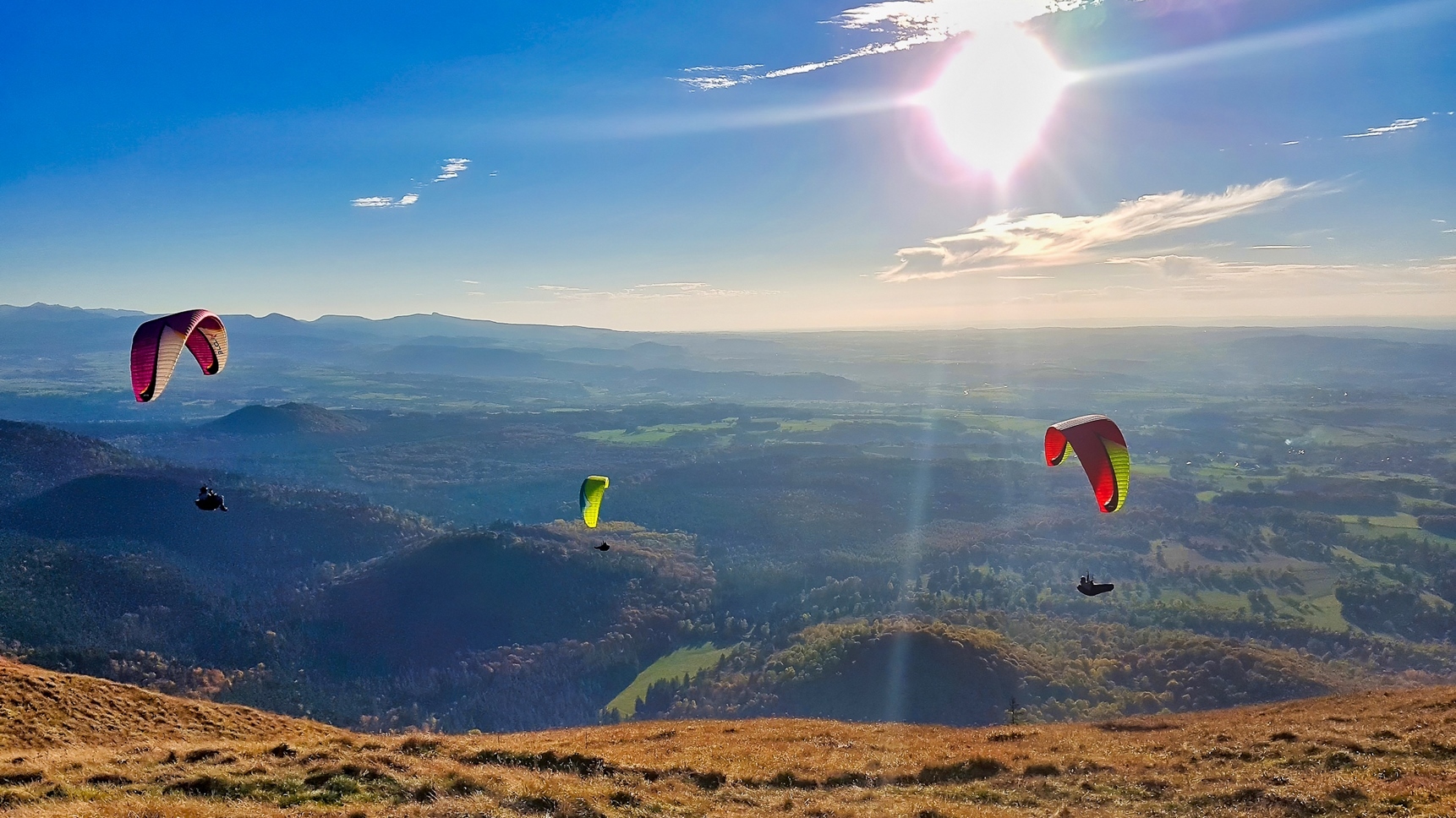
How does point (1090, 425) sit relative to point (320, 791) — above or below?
above

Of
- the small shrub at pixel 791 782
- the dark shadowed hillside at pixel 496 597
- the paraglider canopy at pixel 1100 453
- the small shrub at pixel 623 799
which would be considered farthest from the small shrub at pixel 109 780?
the dark shadowed hillside at pixel 496 597


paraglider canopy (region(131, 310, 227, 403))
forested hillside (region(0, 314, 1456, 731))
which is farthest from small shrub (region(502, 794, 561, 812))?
forested hillside (region(0, 314, 1456, 731))

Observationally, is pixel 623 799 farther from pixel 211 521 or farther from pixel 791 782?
pixel 211 521

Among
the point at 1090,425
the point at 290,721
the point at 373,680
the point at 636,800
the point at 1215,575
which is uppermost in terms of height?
the point at 1090,425

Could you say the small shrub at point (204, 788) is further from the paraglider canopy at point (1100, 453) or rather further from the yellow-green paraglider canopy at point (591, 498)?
the paraglider canopy at point (1100, 453)

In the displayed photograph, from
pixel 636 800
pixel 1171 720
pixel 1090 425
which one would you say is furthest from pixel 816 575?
pixel 636 800

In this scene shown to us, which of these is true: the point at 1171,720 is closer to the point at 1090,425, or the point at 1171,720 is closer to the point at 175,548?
the point at 1090,425
